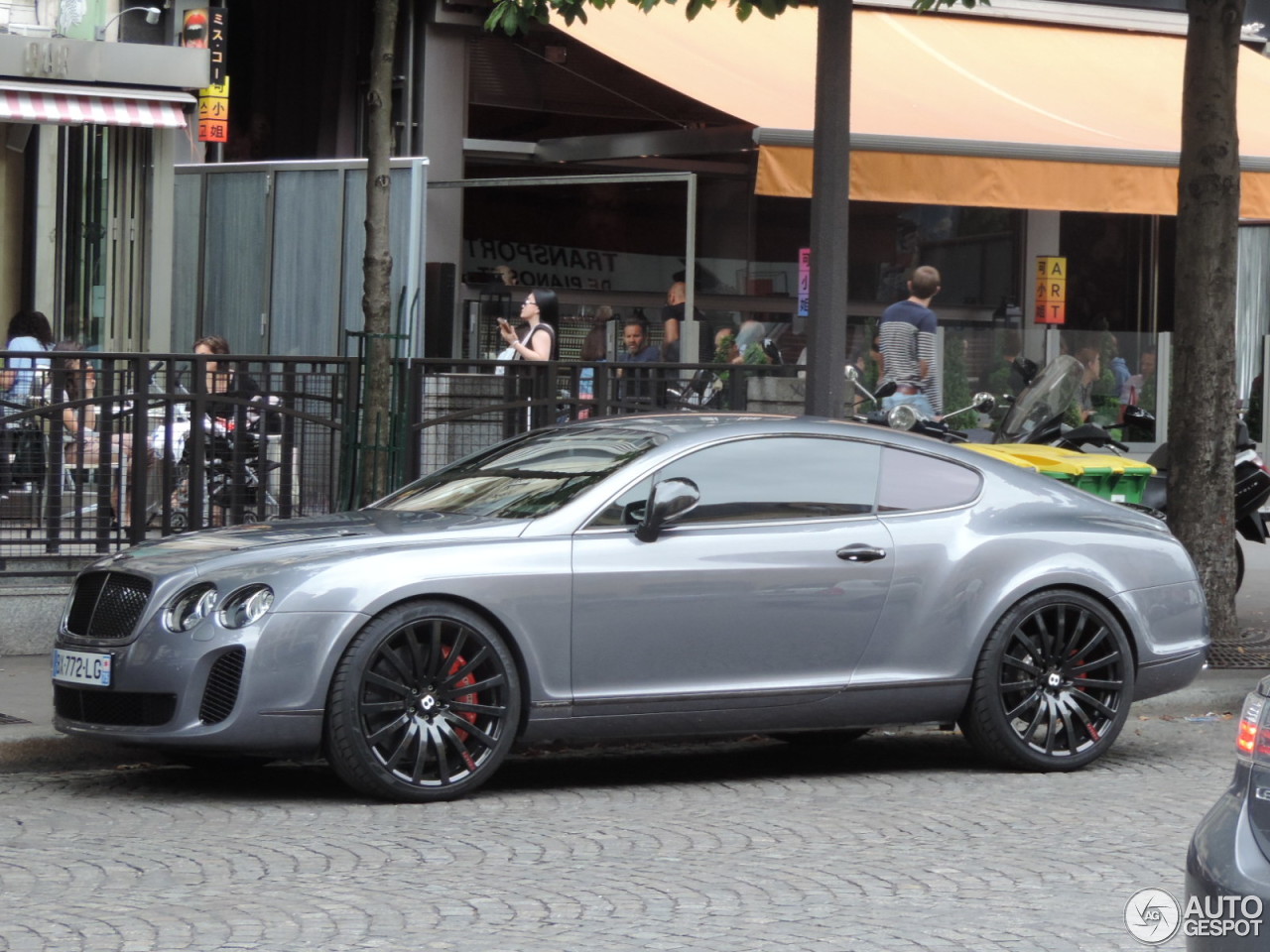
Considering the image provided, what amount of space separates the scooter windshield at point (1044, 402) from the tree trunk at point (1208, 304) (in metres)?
1.29

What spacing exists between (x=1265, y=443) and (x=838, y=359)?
10846mm

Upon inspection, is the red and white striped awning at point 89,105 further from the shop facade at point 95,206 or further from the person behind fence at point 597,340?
the person behind fence at point 597,340

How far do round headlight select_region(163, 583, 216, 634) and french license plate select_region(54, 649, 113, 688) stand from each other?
307mm

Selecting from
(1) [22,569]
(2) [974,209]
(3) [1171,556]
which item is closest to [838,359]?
(3) [1171,556]

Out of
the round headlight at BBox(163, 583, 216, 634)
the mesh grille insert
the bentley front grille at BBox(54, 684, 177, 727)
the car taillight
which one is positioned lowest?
the bentley front grille at BBox(54, 684, 177, 727)

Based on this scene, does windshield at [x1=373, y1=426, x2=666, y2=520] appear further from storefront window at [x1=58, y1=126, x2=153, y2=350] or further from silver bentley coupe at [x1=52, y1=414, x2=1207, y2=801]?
storefront window at [x1=58, y1=126, x2=153, y2=350]

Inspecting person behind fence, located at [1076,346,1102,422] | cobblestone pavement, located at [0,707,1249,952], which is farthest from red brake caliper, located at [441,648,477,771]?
person behind fence, located at [1076,346,1102,422]

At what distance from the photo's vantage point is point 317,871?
620 centimetres

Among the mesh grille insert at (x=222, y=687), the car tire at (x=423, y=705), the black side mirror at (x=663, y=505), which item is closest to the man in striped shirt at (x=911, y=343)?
the black side mirror at (x=663, y=505)

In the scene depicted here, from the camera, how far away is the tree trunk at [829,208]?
1042 cm

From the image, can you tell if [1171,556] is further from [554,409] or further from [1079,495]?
[554,409]

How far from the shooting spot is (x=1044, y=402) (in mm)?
12680

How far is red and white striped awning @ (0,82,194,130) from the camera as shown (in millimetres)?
13211

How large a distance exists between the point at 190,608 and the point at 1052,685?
343cm
